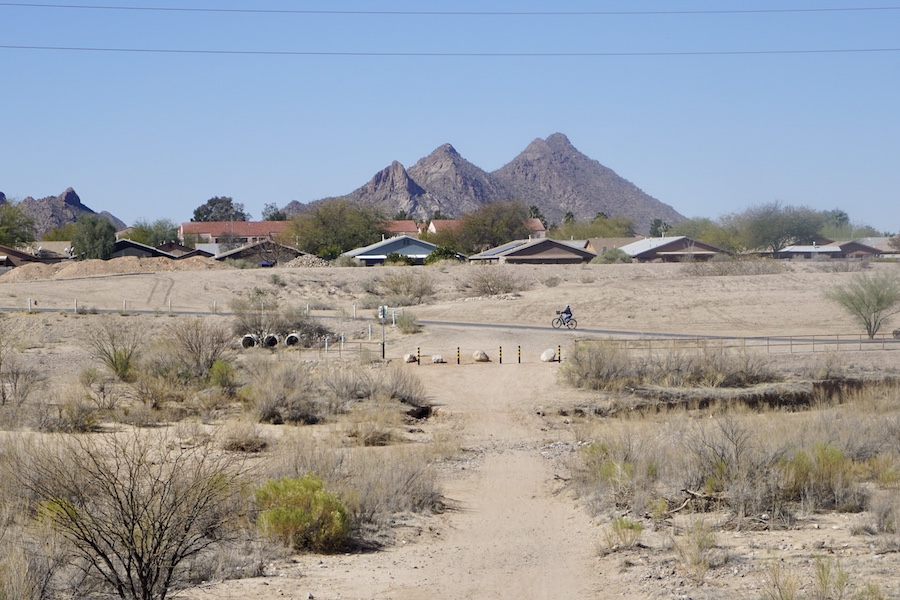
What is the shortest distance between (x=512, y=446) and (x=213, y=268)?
67223 millimetres

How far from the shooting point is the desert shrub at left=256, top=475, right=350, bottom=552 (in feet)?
47.2

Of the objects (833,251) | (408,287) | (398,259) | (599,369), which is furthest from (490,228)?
(599,369)

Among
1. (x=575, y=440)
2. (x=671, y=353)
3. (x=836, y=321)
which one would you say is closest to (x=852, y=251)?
(x=836, y=321)

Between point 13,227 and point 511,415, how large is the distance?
102m

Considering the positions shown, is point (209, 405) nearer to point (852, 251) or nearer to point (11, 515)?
point (11, 515)

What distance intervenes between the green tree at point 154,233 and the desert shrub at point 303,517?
12833 centimetres

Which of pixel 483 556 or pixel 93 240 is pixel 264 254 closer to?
pixel 93 240

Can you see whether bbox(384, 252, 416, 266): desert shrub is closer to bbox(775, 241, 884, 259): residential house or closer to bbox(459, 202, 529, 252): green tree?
bbox(459, 202, 529, 252): green tree

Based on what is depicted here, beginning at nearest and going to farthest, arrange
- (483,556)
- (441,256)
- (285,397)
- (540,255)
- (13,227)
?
(483,556), (285,397), (441,256), (540,255), (13,227)

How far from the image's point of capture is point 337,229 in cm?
12631

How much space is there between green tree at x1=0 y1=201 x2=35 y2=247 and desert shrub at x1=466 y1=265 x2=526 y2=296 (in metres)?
62.8

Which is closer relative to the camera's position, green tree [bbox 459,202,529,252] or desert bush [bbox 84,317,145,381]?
desert bush [bbox 84,317,145,381]

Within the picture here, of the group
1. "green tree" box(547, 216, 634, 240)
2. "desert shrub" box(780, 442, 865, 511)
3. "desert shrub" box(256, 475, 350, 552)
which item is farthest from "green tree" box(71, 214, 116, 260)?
"desert shrub" box(780, 442, 865, 511)

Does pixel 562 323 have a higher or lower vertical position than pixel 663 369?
higher
